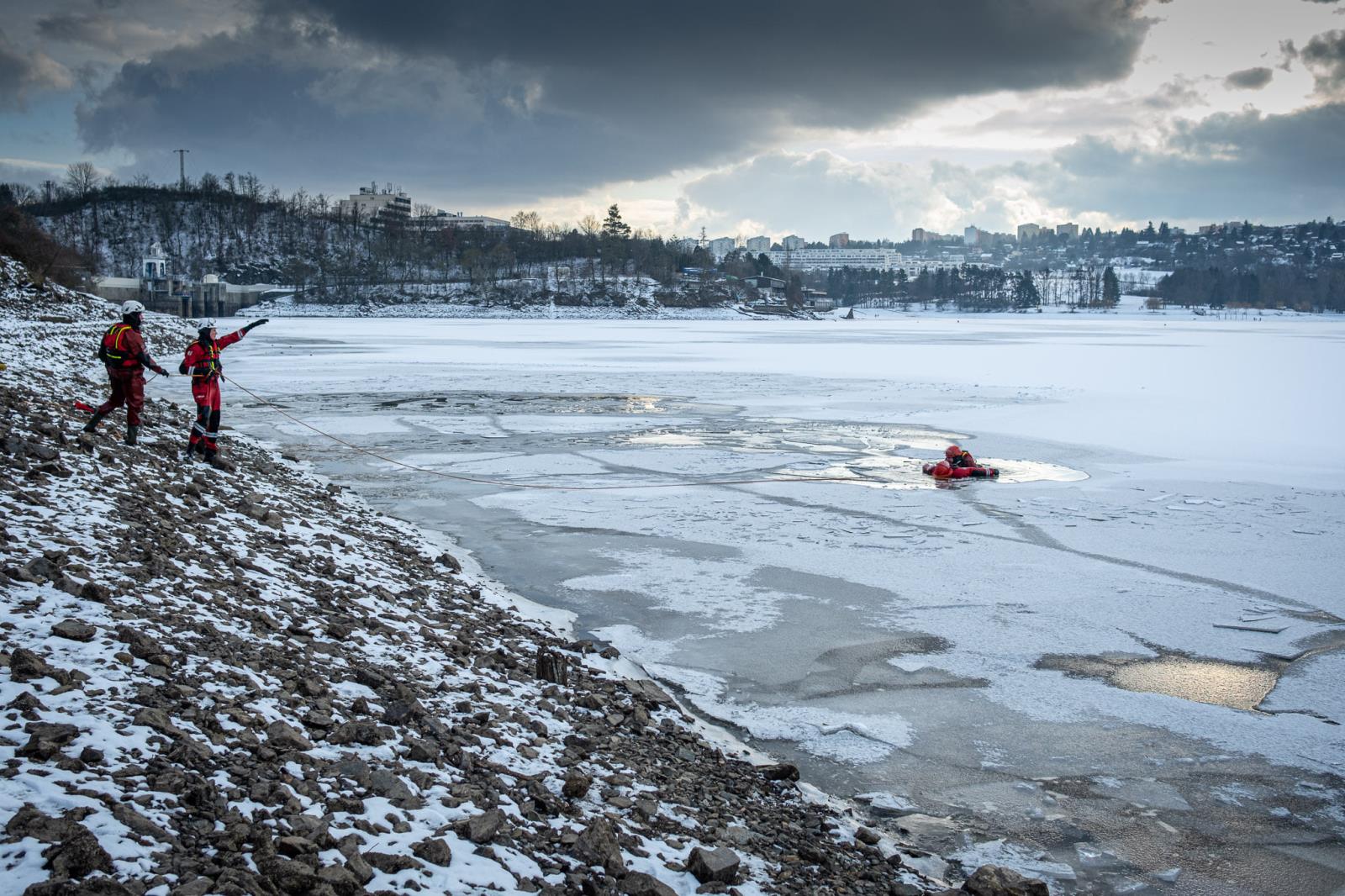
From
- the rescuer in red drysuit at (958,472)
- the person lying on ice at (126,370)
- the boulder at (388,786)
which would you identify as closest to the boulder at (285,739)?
the boulder at (388,786)

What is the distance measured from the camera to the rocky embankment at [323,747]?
138 inches

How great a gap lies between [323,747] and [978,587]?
21.2 ft

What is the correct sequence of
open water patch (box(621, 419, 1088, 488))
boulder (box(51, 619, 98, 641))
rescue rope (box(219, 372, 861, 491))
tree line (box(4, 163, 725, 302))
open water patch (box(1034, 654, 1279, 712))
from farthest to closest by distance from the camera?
tree line (box(4, 163, 725, 302)) → open water patch (box(621, 419, 1088, 488)) → rescue rope (box(219, 372, 861, 491)) → open water patch (box(1034, 654, 1279, 712)) → boulder (box(51, 619, 98, 641))

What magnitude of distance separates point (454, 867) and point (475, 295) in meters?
140

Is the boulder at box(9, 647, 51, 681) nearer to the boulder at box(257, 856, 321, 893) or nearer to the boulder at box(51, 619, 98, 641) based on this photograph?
the boulder at box(51, 619, 98, 641)

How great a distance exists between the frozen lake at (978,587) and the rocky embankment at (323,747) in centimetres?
85

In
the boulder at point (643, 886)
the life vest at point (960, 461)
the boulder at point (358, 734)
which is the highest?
the life vest at point (960, 461)

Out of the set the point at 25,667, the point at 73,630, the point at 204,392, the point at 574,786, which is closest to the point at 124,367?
the point at 204,392

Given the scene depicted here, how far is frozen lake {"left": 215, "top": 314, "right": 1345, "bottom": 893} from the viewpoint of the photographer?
17.4 feet

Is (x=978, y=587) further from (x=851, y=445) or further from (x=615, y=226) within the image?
(x=615, y=226)

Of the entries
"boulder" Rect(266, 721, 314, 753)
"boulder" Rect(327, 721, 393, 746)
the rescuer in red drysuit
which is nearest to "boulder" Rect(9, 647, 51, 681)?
"boulder" Rect(266, 721, 314, 753)

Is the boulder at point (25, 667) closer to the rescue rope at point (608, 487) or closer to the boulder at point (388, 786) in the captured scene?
the boulder at point (388, 786)

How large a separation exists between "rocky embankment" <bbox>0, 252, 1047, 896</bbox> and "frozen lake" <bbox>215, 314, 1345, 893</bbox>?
0.85m

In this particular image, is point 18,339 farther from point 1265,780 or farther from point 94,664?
point 1265,780
